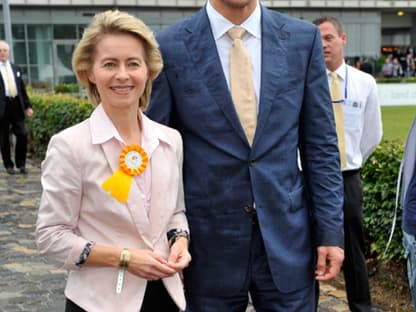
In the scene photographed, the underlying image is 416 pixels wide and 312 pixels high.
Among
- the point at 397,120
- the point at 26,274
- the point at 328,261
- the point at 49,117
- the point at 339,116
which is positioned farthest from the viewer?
the point at 397,120

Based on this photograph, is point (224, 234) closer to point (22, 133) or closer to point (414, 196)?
point (414, 196)

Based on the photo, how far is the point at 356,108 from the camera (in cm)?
441

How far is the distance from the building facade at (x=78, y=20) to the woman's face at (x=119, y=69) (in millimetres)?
31569

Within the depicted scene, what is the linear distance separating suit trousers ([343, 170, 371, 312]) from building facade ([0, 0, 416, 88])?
3007 centimetres

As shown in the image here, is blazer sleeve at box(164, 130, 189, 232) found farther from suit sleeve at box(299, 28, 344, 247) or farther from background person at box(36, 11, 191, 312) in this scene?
suit sleeve at box(299, 28, 344, 247)

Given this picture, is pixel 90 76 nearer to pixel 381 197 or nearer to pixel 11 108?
pixel 381 197

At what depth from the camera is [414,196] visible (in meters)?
2.85

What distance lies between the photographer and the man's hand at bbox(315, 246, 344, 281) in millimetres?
2578

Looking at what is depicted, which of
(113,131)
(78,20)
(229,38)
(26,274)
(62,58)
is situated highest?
(78,20)

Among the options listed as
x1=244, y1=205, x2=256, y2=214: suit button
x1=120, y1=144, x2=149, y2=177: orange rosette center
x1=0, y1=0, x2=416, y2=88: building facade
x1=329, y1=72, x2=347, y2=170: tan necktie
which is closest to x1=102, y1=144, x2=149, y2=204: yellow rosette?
x1=120, y1=144, x2=149, y2=177: orange rosette center

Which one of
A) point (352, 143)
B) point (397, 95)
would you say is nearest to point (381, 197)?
point (352, 143)

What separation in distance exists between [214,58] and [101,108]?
517 millimetres

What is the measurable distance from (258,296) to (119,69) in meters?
1.11

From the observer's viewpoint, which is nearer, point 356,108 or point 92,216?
point 92,216
